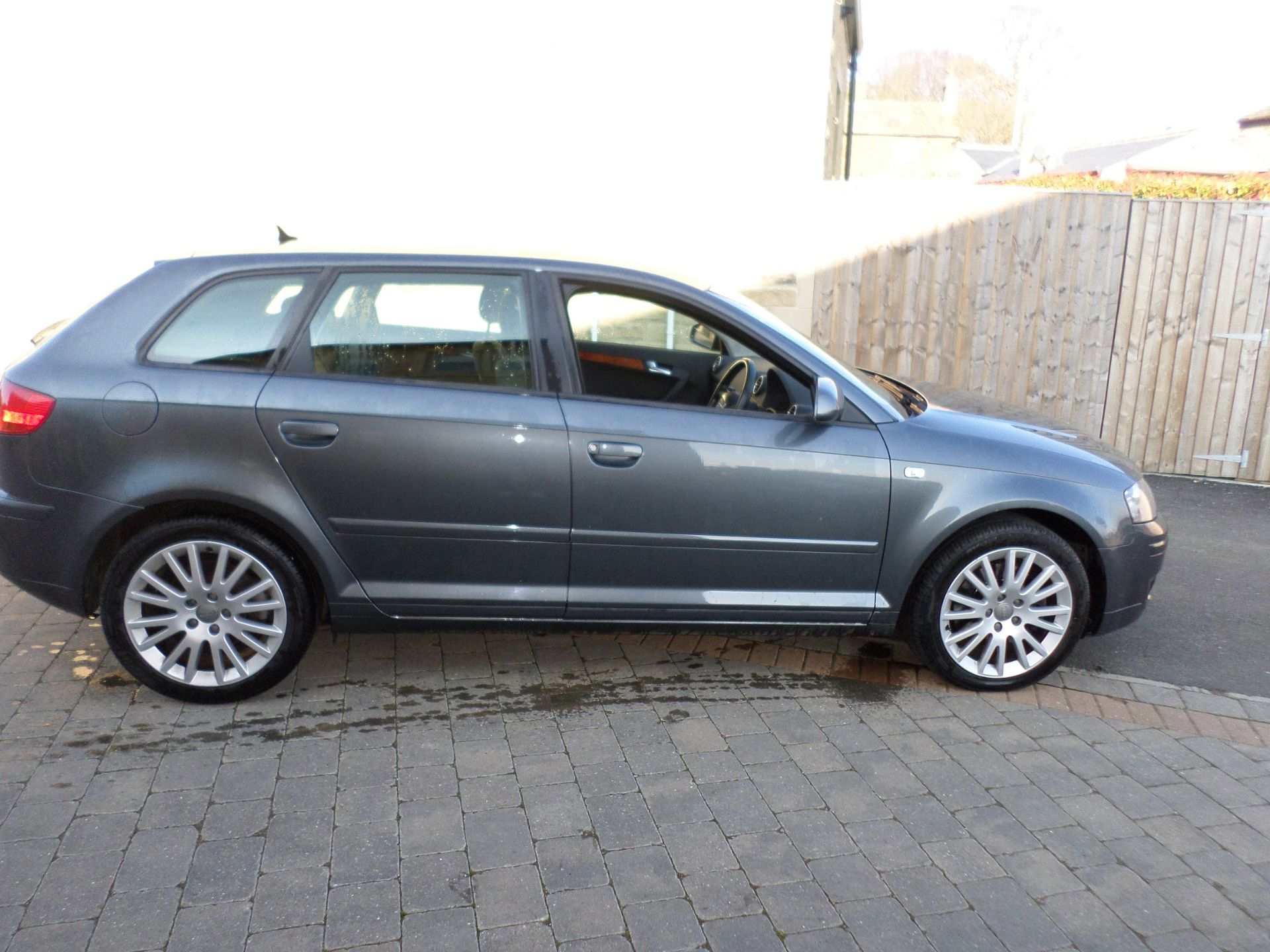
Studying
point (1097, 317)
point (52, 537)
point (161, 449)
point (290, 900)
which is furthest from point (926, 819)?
point (1097, 317)

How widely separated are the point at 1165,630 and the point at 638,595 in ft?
9.47

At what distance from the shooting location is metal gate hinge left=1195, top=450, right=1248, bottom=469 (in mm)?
8102

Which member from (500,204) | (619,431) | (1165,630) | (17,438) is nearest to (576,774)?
(619,431)

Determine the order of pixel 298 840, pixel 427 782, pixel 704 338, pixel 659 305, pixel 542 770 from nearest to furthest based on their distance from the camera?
1. pixel 298 840
2. pixel 427 782
3. pixel 542 770
4. pixel 659 305
5. pixel 704 338

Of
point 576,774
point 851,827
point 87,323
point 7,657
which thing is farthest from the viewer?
point 7,657

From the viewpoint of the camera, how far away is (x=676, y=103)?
8312 mm

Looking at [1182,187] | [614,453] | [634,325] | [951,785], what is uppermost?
[1182,187]

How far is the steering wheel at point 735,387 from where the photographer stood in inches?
164

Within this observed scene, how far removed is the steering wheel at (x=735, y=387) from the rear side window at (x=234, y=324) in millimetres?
1684

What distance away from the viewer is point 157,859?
3.00 m

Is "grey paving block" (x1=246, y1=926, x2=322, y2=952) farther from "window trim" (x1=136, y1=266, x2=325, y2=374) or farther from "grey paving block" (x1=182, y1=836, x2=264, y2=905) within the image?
"window trim" (x1=136, y1=266, x2=325, y2=374)

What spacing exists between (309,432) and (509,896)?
181 centimetres

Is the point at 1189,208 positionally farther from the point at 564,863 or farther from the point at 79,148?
the point at 79,148

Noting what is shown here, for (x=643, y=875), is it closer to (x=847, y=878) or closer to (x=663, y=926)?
(x=663, y=926)
